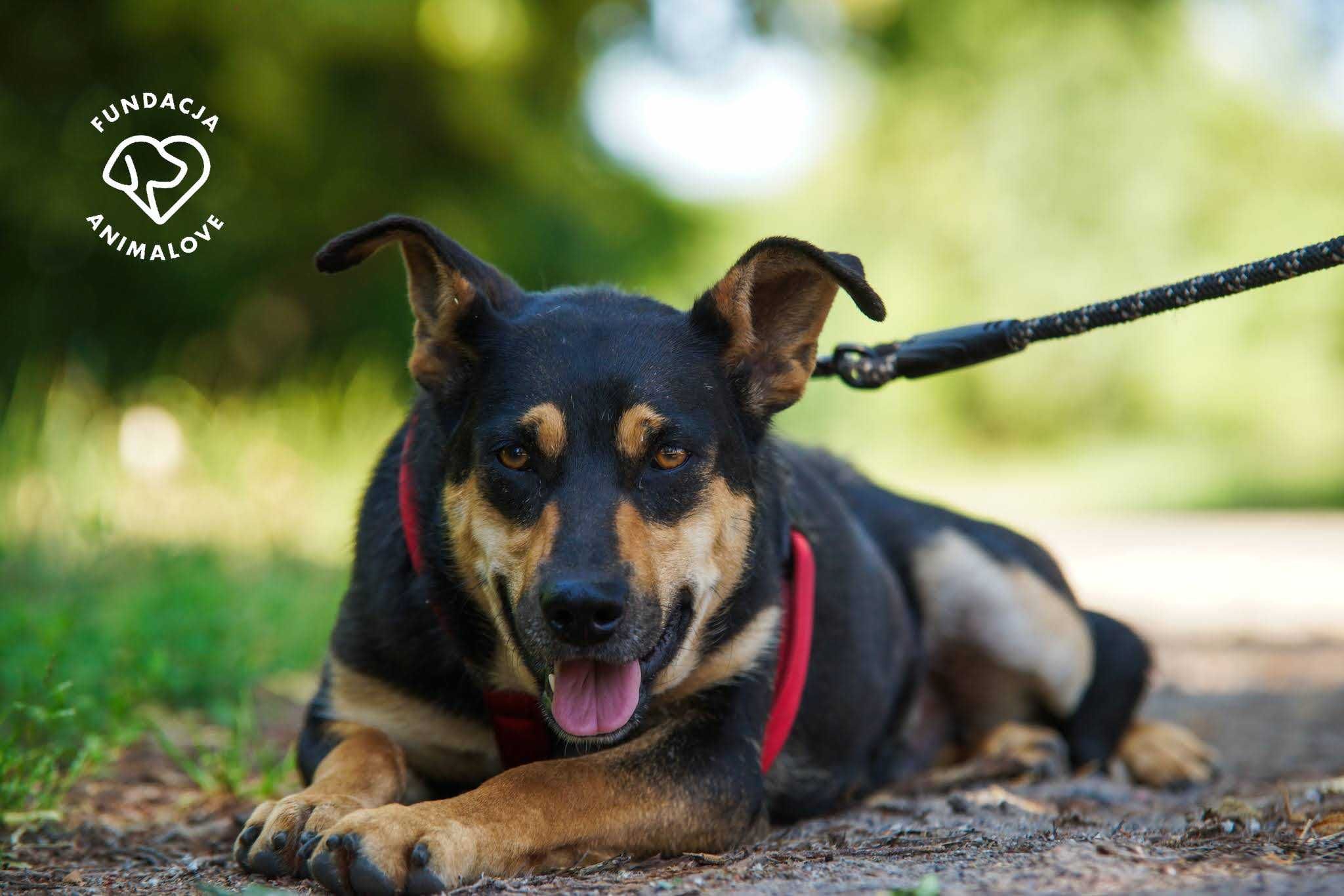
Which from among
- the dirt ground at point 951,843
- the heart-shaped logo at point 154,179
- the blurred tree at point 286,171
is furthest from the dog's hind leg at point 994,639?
the heart-shaped logo at point 154,179

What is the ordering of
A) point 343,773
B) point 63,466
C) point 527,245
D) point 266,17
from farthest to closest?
1. point 527,245
2. point 266,17
3. point 63,466
4. point 343,773

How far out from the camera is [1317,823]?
3799 mm

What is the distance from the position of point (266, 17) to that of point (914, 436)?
19766 mm

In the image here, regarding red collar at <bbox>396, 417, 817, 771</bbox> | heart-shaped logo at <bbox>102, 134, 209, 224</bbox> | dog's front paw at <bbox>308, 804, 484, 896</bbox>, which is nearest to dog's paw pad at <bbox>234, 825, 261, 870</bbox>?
dog's front paw at <bbox>308, 804, 484, 896</bbox>

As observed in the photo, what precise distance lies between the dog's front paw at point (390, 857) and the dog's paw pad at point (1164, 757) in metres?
3.40

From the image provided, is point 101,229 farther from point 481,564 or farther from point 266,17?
point 481,564

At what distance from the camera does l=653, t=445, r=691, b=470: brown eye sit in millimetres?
3764

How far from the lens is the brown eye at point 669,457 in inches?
148

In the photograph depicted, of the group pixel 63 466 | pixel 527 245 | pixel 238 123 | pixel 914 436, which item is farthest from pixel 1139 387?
pixel 63 466

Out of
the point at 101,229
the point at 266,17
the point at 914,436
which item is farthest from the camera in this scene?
the point at 914,436

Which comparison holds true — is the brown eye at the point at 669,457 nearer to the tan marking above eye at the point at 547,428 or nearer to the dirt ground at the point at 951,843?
the tan marking above eye at the point at 547,428

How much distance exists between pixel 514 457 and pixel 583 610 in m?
0.58

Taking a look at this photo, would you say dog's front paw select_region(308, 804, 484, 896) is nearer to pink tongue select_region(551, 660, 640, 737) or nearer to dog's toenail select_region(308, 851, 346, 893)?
dog's toenail select_region(308, 851, 346, 893)

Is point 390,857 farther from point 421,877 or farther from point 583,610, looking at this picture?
point 583,610
